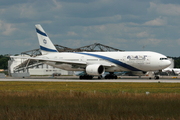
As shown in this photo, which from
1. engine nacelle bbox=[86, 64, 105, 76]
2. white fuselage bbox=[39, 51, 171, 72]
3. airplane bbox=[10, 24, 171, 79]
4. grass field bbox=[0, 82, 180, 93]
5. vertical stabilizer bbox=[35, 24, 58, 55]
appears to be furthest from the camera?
vertical stabilizer bbox=[35, 24, 58, 55]

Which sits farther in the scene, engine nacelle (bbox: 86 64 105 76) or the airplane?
engine nacelle (bbox: 86 64 105 76)

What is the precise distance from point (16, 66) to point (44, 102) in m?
97.6

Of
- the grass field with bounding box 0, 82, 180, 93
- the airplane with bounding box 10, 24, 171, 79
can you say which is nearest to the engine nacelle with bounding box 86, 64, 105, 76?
the airplane with bounding box 10, 24, 171, 79

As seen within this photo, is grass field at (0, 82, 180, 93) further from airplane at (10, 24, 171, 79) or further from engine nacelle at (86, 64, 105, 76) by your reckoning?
engine nacelle at (86, 64, 105, 76)

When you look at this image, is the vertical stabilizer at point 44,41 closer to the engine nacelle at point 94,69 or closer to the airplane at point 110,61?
the airplane at point 110,61

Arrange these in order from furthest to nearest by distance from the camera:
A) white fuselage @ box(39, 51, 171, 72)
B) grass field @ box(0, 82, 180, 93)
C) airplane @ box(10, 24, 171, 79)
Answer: airplane @ box(10, 24, 171, 79) → white fuselage @ box(39, 51, 171, 72) → grass field @ box(0, 82, 180, 93)

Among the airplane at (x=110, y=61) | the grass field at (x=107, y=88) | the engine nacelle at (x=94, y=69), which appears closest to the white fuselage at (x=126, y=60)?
the airplane at (x=110, y=61)

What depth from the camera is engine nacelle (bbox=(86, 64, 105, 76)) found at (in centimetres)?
5017

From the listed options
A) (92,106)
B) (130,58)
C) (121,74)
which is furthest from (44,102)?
(121,74)

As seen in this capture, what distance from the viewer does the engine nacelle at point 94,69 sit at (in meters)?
50.2

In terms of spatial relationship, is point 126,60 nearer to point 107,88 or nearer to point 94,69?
point 94,69

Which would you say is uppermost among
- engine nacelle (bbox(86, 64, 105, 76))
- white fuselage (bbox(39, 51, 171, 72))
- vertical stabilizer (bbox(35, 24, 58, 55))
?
vertical stabilizer (bbox(35, 24, 58, 55))

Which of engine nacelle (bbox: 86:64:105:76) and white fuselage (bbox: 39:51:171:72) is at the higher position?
white fuselage (bbox: 39:51:171:72)

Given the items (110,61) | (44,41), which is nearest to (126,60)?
(110,61)
